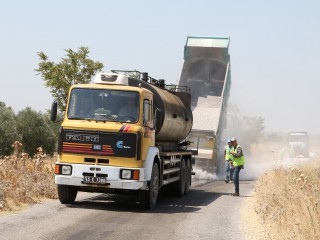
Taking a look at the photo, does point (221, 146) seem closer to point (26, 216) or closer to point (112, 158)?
point (112, 158)

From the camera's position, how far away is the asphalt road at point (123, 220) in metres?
9.98

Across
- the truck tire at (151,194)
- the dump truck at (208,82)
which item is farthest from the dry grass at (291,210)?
the dump truck at (208,82)

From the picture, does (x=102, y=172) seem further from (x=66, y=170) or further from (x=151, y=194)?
(x=151, y=194)

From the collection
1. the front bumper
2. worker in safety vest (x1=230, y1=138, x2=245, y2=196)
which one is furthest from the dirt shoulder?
worker in safety vest (x1=230, y1=138, x2=245, y2=196)

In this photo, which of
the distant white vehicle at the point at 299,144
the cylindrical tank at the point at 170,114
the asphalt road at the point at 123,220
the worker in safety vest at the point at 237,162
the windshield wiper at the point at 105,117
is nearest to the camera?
the asphalt road at the point at 123,220

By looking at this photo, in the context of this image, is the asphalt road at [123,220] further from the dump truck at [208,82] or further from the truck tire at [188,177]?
the dump truck at [208,82]

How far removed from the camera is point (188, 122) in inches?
766

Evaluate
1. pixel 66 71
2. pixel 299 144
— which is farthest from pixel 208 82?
pixel 299 144

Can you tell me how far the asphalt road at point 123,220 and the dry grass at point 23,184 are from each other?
1.60ft

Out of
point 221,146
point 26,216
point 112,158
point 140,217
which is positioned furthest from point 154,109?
point 221,146

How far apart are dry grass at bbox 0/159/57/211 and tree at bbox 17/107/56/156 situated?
600 inches

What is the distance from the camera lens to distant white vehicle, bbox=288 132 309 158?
50.1 metres

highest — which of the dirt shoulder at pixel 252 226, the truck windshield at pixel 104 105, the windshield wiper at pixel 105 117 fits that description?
the truck windshield at pixel 104 105

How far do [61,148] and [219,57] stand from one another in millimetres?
16544
